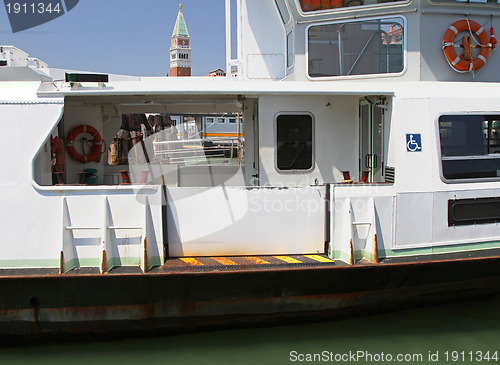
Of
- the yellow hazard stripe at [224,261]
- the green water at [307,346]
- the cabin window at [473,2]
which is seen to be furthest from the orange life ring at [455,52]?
the yellow hazard stripe at [224,261]

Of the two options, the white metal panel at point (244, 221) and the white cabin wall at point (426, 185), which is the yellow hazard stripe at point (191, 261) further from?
the white cabin wall at point (426, 185)

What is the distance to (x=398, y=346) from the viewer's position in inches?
205

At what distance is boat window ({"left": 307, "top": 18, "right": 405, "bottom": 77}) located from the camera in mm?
6109

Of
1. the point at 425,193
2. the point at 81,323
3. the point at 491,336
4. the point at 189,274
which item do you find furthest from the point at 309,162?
the point at 81,323

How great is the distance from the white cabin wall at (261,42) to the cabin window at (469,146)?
2592mm

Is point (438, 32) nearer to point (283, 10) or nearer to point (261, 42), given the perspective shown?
point (283, 10)

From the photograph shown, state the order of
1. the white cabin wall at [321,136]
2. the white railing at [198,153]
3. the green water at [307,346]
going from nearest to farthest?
the green water at [307,346]
the white cabin wall at [321,136]
the white railing at [198,153]

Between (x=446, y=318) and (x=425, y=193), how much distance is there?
1584 millimetres

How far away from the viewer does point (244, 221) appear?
209 inches

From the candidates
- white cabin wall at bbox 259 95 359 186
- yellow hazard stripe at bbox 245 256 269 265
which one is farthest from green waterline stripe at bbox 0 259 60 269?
white cabin wall at bbox 259 95 359 186

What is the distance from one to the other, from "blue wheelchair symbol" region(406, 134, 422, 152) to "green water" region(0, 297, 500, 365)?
1980 millimetres

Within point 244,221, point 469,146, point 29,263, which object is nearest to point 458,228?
point 469,146

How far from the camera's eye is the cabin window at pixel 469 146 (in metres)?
5.43

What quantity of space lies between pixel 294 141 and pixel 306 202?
1007mm
